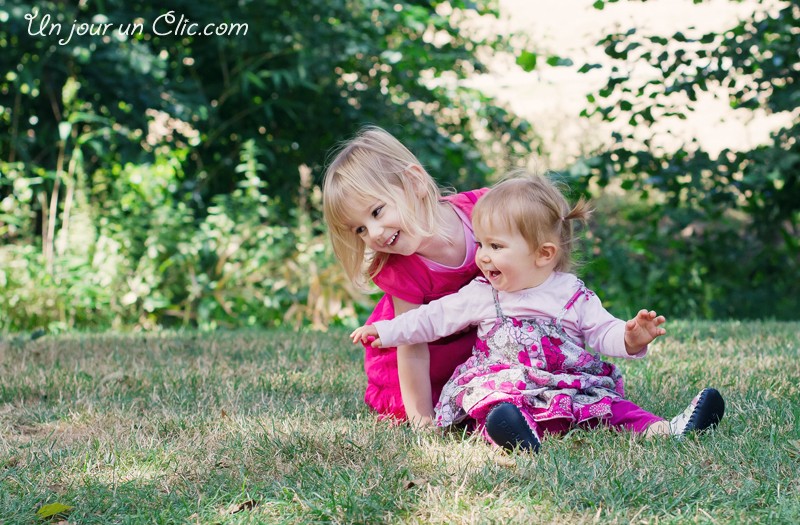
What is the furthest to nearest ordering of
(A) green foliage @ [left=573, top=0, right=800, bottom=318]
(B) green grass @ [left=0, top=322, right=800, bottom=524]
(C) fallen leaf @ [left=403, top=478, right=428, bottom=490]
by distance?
1. (A) green foliage @ [left=573, top=0, right=800, bottom=318]
2. (C) fallen leaf @ [left=403, top=478, right=428, bottom=490]
3. (B) green grass @ [left=0, top=322, right=800, bottom=524]

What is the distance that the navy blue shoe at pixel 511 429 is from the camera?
2332 mm

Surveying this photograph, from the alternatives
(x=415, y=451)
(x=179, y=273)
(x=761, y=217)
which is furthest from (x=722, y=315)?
(x=415, y=451)

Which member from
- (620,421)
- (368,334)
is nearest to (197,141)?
(368,334)

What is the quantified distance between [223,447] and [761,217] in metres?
5.78

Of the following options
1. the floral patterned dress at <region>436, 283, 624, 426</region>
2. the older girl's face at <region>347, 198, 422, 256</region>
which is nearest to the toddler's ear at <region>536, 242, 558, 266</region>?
the floral patterned dress at <region>436, 283, 624, 426</region>

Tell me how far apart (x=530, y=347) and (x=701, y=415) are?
1.69 ft

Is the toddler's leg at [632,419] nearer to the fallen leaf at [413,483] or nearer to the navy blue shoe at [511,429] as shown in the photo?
the navy blue shoe at [511,429]

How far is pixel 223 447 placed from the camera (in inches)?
95.3

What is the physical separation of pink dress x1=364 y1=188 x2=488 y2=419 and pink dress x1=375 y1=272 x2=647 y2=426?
15 centimetres

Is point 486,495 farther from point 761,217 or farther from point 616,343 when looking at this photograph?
point 761,217

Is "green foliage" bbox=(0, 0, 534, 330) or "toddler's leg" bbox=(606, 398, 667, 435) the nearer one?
"toddler's leg" bbox=(606, 398, 667, 435)

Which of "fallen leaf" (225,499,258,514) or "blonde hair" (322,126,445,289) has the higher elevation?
"blonde hair" (322,126,445,289)

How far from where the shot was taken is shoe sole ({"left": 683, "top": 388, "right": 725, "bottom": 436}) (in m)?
2.44

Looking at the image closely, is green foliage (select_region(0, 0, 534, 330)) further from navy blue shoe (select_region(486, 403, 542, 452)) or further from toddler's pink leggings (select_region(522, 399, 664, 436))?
navy blue shoe (select_region(486, 403, 542, 452))
